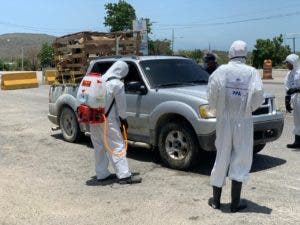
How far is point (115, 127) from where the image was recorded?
24.0ft

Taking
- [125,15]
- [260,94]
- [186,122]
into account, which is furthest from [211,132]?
[125,15]

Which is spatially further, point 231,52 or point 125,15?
point 125,15

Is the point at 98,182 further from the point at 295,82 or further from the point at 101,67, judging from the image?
the point at 295,82

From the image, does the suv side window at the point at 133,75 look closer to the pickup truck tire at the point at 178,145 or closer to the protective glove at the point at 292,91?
the pickup truck tire at the point at 178,145

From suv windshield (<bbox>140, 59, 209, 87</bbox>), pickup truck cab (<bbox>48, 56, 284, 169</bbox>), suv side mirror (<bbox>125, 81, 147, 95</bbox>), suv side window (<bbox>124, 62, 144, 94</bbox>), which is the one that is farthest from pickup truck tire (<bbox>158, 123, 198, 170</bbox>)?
suv side window (<bbox>124, 62, 144, 94</bbox>)

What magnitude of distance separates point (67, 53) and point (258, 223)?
7412 millimetres

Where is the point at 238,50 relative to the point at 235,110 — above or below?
above

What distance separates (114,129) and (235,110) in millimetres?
2103

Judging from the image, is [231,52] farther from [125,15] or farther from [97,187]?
[125,15]

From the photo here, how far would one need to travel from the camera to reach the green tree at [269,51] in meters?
66.1

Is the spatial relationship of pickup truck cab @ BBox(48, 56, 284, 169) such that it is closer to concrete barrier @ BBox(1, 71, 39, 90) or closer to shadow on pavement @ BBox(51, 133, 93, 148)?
shadow on pavement @ BBox(51, 133, 93, 148)

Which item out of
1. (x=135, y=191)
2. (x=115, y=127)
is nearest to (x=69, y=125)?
(x=115, y=127)

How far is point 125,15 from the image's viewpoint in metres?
46.5

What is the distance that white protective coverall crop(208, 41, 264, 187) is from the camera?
18.8 ft
